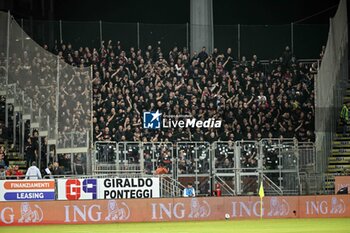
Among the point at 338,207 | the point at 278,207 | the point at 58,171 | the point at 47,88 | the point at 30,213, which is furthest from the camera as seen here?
the point at 47,88

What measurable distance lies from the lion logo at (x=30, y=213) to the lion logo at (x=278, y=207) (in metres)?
8.18

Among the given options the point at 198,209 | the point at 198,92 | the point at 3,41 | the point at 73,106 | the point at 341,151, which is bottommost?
the point at 198,209

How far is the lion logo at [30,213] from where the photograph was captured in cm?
2930

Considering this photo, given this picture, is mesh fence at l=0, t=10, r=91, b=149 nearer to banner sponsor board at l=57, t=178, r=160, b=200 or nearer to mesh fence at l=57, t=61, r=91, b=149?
mesh fence at l=57, t=61, r=91, b=149

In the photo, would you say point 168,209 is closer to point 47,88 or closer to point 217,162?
point 217,162

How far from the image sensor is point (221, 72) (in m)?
40.1

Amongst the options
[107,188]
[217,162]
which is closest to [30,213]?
[107,188]

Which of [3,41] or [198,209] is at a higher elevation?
[3,41]

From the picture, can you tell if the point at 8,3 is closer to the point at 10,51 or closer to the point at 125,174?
the point at 10,51

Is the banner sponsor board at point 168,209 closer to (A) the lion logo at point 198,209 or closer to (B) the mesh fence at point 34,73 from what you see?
(A) the lion logo at point 198,209

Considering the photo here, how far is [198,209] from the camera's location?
99.9 ft

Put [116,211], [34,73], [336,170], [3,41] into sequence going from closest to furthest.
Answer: [116,211]
[34,73]
[3,41]
[336,170]

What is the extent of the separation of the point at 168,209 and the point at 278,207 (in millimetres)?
4065

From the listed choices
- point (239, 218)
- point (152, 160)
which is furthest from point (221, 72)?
point (239, 218)
